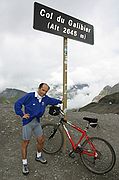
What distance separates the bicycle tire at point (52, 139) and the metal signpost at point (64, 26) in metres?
0.84

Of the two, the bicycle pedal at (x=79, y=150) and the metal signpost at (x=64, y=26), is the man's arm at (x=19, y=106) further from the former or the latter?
the bicycle pedal at (x=79, y=150)

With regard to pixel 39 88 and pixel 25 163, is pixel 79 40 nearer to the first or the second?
pixel 39 88

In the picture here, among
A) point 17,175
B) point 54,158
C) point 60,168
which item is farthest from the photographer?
point 54,158

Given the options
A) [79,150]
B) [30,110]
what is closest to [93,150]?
[79,150]

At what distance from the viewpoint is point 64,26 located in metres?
6.34

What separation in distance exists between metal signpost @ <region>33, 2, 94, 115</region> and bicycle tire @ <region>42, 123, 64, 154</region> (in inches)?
33.2

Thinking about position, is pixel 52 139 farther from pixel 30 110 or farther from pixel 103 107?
pixel 103 107

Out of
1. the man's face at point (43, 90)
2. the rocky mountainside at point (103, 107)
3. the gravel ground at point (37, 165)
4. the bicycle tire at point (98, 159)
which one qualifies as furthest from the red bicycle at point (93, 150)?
the rocky mountainside at point (103, 107)

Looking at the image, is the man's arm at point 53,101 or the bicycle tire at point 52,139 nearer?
the man's arm at point 53,101

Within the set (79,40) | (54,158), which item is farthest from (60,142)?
(79,40)

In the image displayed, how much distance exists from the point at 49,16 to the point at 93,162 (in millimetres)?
3803

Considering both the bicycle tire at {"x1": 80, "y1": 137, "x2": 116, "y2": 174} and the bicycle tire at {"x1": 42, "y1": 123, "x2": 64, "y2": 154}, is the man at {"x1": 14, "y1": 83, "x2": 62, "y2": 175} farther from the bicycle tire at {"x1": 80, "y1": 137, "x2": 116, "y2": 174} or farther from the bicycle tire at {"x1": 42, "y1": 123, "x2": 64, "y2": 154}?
the bicycle tire at {"x1": 80, "y1": 137, "x2": 116, "y2": 174}

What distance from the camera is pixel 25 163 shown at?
5754 mm

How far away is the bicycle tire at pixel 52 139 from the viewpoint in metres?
6.74
